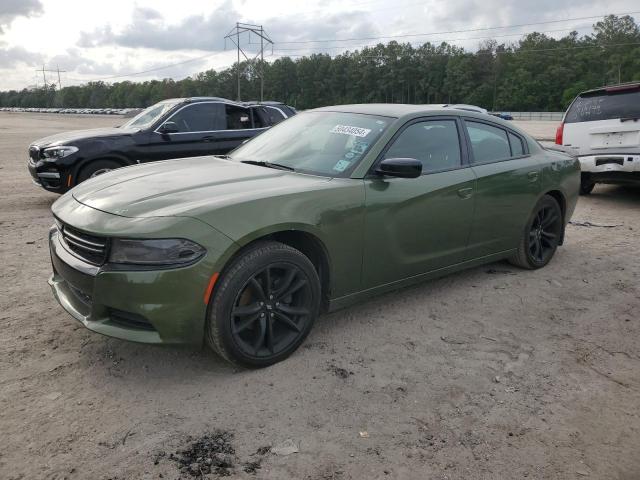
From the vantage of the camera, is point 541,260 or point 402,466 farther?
point 541,260

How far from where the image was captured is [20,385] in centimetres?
306

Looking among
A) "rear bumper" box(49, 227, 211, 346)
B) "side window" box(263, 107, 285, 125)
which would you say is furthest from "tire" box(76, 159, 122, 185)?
"rear bumper" box(49, 227, 211, 346)

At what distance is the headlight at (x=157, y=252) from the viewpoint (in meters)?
2.89

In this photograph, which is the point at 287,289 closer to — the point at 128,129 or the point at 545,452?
the point at 545,452

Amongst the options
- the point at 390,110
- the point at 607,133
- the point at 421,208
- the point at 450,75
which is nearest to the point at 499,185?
the point at 421,208

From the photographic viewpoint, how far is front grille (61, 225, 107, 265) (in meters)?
3.00

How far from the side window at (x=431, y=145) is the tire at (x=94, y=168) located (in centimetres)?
535

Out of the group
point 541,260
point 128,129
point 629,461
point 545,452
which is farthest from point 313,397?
point 128,129

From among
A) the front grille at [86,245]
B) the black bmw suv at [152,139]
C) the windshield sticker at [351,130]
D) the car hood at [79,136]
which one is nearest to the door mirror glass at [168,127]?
the black bmw suv at [152,139]

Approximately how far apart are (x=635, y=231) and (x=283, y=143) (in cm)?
524

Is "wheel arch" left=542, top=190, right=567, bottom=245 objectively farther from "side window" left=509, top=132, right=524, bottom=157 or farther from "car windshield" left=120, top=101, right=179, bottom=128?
"car windshield" left=120, top=101, right=179, bottom=128

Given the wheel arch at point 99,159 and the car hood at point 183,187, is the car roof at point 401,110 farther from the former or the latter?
the wheel arch at point 99,159

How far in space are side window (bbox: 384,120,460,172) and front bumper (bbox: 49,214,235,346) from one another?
175 cm

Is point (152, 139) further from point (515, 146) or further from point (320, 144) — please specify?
point (515, 146)
